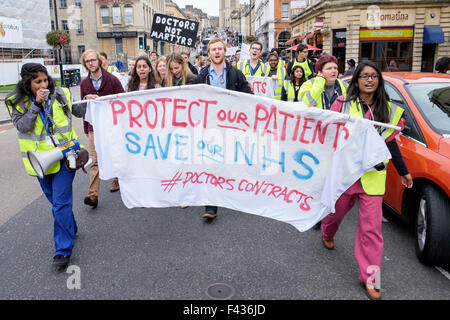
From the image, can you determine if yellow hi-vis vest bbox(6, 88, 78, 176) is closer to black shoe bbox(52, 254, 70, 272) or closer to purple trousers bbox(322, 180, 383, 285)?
black shoe bbox(52, 254, 70, 272)

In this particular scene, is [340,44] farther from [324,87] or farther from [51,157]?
[51,157]

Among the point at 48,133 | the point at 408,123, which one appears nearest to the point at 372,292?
the point at 408,123

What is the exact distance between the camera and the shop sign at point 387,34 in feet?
95.2

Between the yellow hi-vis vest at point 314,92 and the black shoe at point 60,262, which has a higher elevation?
the yellow hi-vis vest at point 314,92

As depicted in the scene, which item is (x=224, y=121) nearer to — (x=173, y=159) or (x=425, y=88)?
(x=173, y=159)

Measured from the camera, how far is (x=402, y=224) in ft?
16.1

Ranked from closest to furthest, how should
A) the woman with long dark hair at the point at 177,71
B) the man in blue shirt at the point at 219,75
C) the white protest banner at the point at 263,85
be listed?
the man in blue shirt at the point at 219,75
the woman with long dark hair at the point at 177,71
the white protest banner at the point at 263,85

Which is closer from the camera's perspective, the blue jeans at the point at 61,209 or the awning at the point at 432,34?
the blue jeans at the point at 61,209

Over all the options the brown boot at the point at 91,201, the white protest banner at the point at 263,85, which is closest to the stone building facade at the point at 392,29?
the white protest banner at the point at 263,85

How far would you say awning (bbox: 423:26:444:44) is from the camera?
28062mm

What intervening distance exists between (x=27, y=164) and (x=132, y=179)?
98 cm

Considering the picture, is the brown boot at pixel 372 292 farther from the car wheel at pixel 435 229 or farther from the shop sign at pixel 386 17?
the shop sign at pixel 386 17

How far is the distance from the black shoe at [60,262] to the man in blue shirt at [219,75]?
173cm
